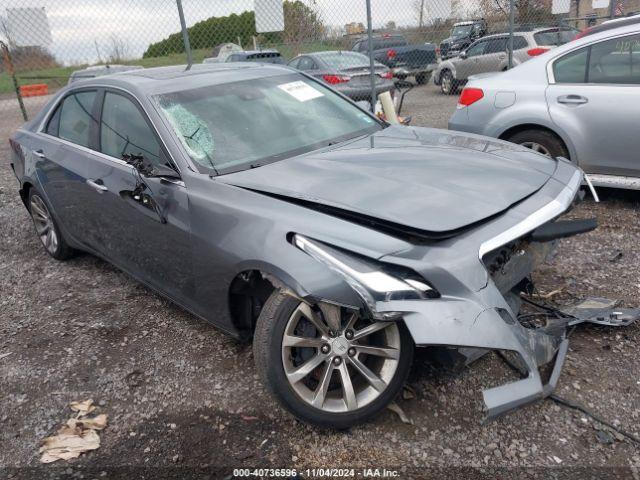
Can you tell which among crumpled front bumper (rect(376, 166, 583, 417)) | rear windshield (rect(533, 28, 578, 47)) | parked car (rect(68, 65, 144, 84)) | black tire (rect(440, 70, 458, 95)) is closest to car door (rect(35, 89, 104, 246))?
crumpled front bumper (rect(376, 166, 583, 417))

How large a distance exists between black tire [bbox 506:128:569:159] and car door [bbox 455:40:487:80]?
29.8 ft

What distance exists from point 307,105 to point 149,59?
662cm

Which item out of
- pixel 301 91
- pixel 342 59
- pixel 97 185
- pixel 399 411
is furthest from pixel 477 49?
pixel 399 411

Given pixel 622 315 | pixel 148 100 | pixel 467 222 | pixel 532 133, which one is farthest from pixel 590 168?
pixel 148 100

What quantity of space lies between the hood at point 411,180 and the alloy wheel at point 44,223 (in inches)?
102

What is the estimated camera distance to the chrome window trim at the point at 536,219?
227cm

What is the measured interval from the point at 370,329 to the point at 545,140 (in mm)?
3475

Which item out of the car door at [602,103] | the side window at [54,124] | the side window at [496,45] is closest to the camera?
the side window at [54,124]

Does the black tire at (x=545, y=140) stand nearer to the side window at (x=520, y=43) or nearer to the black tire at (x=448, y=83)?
the side window at (x=520, y=43)

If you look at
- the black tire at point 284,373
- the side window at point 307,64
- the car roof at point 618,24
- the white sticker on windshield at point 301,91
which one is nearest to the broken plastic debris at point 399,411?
the black tire at point 284,373

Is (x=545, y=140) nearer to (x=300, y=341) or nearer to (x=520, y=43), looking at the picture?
(x=300, y=341)

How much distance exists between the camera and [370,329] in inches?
93.1

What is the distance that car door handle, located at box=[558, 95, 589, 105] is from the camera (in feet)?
15.5

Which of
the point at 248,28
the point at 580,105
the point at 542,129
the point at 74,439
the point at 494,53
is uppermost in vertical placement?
the point at 248,28
